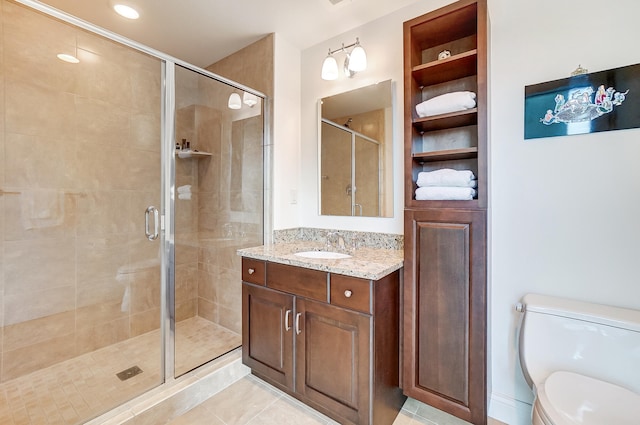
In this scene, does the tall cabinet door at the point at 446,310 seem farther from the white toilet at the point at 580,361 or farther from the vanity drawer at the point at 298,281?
the vanity drawer at the point at 298,281

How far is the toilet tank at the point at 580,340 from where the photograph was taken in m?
1.11

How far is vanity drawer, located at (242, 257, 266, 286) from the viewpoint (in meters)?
1.76

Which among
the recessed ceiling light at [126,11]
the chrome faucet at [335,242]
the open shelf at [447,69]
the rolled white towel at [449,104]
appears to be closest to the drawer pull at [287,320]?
the chrome faucet at [335,242]

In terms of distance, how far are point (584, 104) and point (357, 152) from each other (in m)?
1.24

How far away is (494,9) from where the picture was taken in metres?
1.54

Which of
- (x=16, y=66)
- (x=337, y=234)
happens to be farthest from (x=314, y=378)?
(x=16, y=66)

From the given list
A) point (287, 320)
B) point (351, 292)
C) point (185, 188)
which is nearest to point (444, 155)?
point (351, 292)

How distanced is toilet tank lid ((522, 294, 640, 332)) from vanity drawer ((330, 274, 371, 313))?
0.77 m

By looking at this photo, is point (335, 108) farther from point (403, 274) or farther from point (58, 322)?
point (58, 322)

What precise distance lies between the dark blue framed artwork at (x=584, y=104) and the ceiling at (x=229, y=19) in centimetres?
101

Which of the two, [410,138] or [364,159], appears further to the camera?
[364,159]

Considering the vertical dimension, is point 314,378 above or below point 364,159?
below

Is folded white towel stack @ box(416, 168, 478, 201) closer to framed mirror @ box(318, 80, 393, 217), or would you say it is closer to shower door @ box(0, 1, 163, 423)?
framed mirror @ box(318, 80, 393, 217)

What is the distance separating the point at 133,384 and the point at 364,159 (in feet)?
6.91
